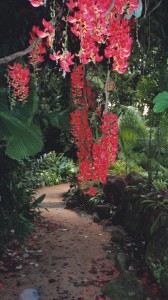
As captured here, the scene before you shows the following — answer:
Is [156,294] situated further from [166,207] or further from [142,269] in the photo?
[166,207]

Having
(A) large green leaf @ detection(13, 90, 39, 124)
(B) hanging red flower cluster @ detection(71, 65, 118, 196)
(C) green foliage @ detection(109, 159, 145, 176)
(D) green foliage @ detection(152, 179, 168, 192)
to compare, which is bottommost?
(D) green foliage @ detection(152, 179, 168, 192)

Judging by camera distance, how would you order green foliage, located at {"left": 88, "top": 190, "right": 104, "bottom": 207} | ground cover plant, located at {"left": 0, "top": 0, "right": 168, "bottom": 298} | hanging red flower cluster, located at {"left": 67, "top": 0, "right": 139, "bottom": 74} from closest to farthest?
hanging red flower cluster, located at {"left": 67, "top": 0, "right": 139, "bottom": 74}
ground cover plant, located at {"left": 0, "top": 0, "right": 168, "bottom": 298}
green foliage, located at {"left": 88, "top": 190, "right": 104, "bottom": 207}

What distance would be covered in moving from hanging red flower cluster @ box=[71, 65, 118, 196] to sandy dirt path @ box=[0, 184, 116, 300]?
2667 millimetres

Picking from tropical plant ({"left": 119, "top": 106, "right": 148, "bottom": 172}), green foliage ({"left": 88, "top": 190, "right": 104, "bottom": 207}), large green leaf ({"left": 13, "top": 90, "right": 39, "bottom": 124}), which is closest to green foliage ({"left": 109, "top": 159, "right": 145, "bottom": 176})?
green foliage ({"left": 88, "top": 190, "right": 104, "bottom": 207})

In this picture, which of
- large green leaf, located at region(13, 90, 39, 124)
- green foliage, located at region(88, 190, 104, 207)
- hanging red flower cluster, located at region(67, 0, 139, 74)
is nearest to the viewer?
hanging red flower cluster, located at region(67, 0, 139, 74)

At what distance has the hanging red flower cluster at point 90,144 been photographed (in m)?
2.02

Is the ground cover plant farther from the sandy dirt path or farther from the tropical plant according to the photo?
the tropical plant

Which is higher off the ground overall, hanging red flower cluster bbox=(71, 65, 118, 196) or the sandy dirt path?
hanging red flower cluster bbox=(71, 65, 118, 196)

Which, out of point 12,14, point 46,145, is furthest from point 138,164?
point 12,14

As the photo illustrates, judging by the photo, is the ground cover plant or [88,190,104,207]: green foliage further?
[88,190,104,207]: green foliage

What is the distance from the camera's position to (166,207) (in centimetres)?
563

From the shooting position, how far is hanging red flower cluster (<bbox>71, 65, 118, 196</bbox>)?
202 cm

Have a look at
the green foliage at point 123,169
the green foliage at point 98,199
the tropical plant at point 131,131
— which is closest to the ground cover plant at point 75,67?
the tropical plant at point 131,131

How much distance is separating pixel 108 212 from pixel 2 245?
348cm
